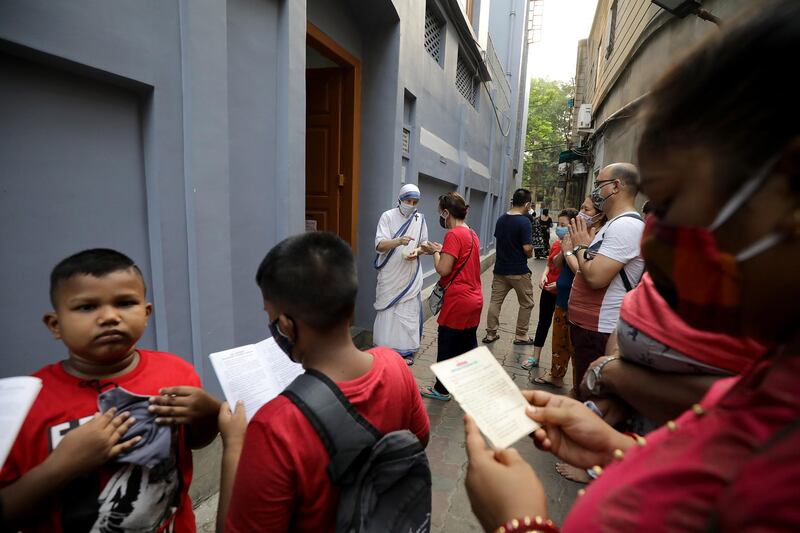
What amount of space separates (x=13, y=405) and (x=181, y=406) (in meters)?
0.42

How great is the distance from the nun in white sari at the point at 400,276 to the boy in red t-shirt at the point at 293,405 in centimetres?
300

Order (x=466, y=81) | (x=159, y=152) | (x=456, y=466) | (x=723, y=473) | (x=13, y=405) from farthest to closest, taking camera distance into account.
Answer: (x=466, y=81), (x=456, y=466), (x=159, y=152), (x=13, y=405), (x=723, y=473)

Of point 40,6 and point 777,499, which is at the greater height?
point 40,6

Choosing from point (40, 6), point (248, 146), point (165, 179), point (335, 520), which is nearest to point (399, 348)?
point (248, 146)

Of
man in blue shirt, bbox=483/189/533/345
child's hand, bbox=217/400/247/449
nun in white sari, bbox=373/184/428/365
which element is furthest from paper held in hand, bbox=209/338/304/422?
man in blue shirt, bbox=483/189/533/345

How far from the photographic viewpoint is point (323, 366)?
117 cm

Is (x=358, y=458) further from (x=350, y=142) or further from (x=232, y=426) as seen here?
(x=350, y=142)

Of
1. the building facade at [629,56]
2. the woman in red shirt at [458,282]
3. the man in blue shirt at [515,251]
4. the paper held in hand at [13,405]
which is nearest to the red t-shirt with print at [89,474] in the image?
the paper held in hand at [13,405]

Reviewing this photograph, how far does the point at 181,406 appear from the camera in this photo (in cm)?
130

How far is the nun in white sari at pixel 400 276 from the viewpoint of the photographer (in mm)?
4328

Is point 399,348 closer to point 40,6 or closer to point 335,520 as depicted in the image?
point 335,520

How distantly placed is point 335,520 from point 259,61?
2.88 meters

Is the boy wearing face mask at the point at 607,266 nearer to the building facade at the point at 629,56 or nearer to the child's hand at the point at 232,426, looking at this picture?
the building facade at the point at 629,56

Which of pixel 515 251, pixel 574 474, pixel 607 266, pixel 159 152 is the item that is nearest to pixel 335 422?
pixel 159 152
